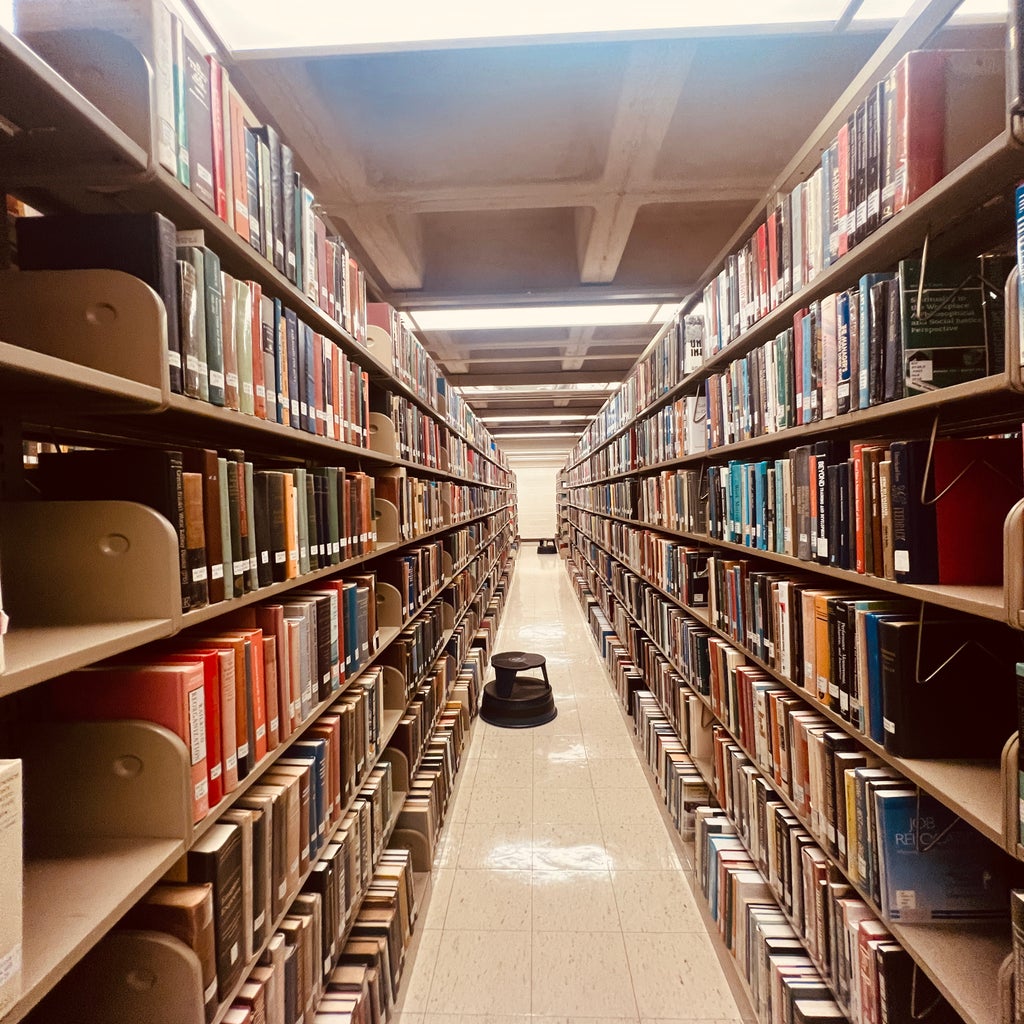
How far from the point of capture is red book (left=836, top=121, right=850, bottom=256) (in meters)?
1.33

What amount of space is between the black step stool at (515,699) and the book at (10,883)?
11.1 feet

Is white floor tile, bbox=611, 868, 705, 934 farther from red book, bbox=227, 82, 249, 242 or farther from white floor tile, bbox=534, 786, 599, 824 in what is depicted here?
red book, bbox=227, 82, 249, 242

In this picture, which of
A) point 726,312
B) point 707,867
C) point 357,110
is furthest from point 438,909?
point 357,110

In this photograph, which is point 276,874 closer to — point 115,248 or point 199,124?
point 115,248

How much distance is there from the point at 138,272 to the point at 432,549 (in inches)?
91.6

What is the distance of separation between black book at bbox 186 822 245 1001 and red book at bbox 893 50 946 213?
175 centimetres

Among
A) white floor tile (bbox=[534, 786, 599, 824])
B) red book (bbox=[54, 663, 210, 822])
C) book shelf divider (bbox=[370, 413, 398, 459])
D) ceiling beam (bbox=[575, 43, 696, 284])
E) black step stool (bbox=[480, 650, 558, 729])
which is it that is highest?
ceiling beam (bbox=[575, 43, 696, 284])

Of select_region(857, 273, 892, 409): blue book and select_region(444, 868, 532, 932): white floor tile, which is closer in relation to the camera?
select_region(857, 273, 892, 409): blue book

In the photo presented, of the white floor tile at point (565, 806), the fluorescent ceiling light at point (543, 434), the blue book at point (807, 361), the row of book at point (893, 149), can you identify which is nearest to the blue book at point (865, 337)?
the row of book at point (893, 149)

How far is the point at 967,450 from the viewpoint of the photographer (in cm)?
107

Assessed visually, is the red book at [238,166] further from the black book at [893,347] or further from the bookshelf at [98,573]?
the black book at [893,347]

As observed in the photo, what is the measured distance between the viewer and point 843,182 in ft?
4.44

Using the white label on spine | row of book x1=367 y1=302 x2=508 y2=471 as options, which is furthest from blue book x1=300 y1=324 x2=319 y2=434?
row of book x1=367 y1=302 x2=508 y2=471

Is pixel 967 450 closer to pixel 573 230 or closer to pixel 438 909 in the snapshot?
pixel 438 909
